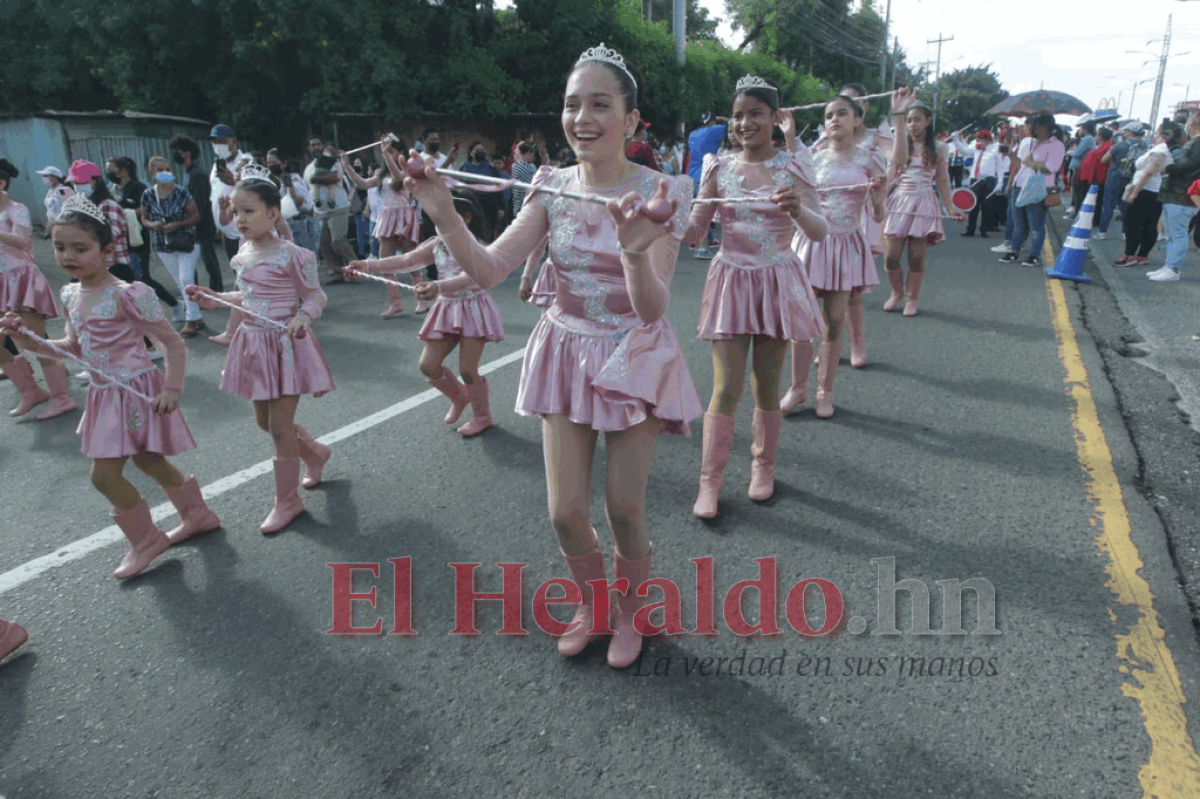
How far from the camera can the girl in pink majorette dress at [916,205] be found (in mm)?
7840

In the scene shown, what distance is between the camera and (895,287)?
8.66 meters

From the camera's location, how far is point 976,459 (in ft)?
15.1

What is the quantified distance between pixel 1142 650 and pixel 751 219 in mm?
2440

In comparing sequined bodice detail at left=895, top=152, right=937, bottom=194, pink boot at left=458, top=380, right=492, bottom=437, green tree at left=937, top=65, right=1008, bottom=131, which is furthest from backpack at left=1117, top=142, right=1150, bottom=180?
green tree at left=937, top=65, right=1008, bottom=131

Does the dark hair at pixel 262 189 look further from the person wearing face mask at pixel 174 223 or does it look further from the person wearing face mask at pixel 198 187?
the person wearing face mask at pixel 198 187

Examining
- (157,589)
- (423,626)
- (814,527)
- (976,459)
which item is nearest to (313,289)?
(157,589)

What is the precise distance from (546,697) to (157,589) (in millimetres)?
1945

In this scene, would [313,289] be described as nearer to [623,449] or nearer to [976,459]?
[623,449]

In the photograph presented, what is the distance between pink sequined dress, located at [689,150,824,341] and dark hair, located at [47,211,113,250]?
2737 millimetres

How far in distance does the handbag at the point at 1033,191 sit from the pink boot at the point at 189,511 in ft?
37.1

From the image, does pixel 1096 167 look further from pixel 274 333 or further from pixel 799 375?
pixel 274 333

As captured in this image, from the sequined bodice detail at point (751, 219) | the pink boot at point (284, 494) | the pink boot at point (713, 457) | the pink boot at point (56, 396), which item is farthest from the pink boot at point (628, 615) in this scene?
the pink boot at point (56, 396)

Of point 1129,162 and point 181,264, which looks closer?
point 181,264

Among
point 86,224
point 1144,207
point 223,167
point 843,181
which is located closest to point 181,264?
point 223,167
